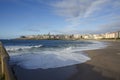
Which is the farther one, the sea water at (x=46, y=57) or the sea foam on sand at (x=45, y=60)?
the sea water at (x=46, y=57)

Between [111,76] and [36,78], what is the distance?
3.76 metres

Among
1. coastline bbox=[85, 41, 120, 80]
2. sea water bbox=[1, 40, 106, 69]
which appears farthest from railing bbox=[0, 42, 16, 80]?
sea water bbox=[1, 40, 106, 69]

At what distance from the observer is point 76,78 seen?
7.95 m

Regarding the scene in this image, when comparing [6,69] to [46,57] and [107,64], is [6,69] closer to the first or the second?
[107,64]

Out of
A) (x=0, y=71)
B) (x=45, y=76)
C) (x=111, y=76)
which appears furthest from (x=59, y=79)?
(x=0, y=71)

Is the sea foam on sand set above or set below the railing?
below

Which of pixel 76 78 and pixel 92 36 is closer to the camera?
pixel 76 78

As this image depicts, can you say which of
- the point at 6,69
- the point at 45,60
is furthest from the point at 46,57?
the point at 6,69

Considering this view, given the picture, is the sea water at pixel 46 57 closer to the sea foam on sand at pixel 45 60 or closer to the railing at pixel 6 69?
the sea foam on sand at pixel 45 60

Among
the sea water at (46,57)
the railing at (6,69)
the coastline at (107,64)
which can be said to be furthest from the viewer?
the sea water at (46,57)

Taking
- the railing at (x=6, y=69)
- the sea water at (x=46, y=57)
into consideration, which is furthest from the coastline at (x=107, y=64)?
the railing at (x=6, y=69)

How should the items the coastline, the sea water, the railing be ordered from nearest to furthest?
the railing
the coastline
the sea water

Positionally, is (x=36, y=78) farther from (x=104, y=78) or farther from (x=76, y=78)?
(x=104, y=78)

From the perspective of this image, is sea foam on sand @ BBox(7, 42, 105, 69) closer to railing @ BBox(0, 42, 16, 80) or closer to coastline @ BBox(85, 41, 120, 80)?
coastline @ BBox(85, 41, 120, 80)
